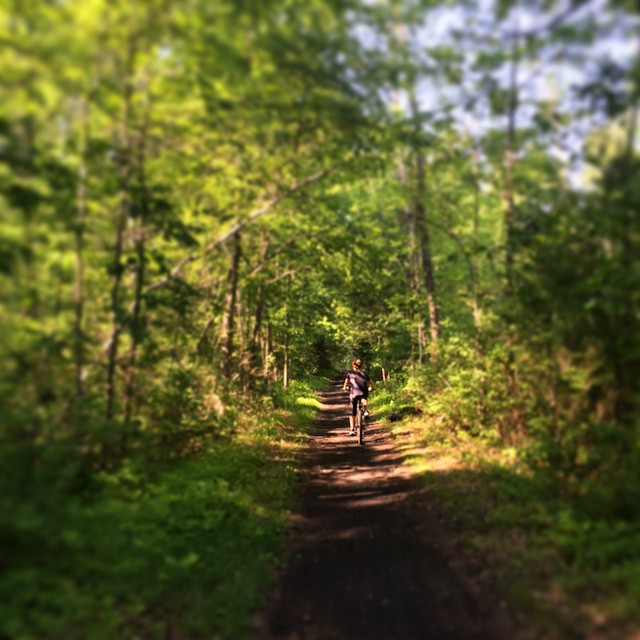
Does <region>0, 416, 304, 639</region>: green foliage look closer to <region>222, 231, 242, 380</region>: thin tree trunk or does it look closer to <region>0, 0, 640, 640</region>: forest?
<region>0, 0, 640, 640</region>: forest

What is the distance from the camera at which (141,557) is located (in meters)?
5.21

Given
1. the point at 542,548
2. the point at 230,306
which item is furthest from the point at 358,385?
the point at 542,548

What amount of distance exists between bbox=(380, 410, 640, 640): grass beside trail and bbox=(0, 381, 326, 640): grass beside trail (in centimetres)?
267

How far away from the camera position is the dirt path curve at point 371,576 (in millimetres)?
4512

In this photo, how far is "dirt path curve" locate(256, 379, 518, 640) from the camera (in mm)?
4512

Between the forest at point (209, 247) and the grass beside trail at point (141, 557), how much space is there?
1.2 inches

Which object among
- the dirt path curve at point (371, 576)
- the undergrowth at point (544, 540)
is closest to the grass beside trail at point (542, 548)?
the undergrowth at point (544, 540)

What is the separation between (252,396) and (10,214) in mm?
11179

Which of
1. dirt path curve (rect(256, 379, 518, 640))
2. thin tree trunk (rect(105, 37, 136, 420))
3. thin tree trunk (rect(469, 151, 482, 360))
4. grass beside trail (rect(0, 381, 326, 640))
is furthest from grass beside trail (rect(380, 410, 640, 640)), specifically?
thin tree trunk (rect(105, 37, 136, 420))

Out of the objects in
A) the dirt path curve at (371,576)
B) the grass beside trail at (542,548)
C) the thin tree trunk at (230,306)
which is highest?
the thin tree trunk at (230,306)

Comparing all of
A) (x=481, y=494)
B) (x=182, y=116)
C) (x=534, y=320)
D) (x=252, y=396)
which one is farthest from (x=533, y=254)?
(x=252, y=396)

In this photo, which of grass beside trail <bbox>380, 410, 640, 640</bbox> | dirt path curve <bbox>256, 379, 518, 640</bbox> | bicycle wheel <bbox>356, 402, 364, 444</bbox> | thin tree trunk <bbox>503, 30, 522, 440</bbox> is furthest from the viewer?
bicycle wheel <bbox>356, 402, 364, 444</bbox>

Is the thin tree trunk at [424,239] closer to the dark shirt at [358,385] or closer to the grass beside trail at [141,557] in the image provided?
the dark shirt at [358,385]

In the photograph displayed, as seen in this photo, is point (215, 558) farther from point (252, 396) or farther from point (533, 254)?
point (252, 396)
